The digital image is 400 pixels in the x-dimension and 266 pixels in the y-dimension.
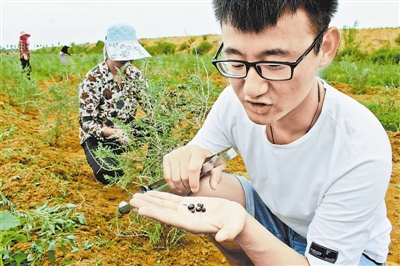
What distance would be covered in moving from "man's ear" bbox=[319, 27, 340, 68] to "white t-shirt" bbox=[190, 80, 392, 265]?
167 millimetres

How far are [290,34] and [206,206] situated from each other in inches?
25.8

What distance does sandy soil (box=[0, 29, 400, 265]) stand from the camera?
2216 mm

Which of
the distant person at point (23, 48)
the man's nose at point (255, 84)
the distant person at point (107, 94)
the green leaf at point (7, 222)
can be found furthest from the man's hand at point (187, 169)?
the distant person at point (23, 48)

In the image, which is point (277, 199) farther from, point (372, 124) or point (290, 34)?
point (290, 34)

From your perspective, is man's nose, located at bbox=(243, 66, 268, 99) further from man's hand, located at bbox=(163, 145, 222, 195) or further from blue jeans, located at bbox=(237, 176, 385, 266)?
blue jeans, located at bbox=(237, 176, 385, 266)

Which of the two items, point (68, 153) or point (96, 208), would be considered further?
point (68, 153)

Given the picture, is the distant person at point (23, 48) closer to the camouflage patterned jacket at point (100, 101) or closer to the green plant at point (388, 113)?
the camouflage patterned jacket at point (100, 101)

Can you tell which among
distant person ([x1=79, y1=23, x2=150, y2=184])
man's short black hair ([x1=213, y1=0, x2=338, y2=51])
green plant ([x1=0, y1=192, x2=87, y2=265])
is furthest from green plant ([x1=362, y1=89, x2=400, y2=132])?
green plant ([x1=0, y1=192, x2=87, y2=265])

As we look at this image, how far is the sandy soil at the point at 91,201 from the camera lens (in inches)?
87.2

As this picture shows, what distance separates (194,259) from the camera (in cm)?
228

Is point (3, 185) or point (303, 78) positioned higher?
point (303, 78)

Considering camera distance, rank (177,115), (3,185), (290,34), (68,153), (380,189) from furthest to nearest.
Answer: (68,153) < (3,185) < (177,115) < (380,189) < (290,34)

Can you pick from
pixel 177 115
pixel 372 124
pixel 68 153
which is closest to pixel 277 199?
pixel 372 124

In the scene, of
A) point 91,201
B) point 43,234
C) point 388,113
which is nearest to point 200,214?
point 43,234
